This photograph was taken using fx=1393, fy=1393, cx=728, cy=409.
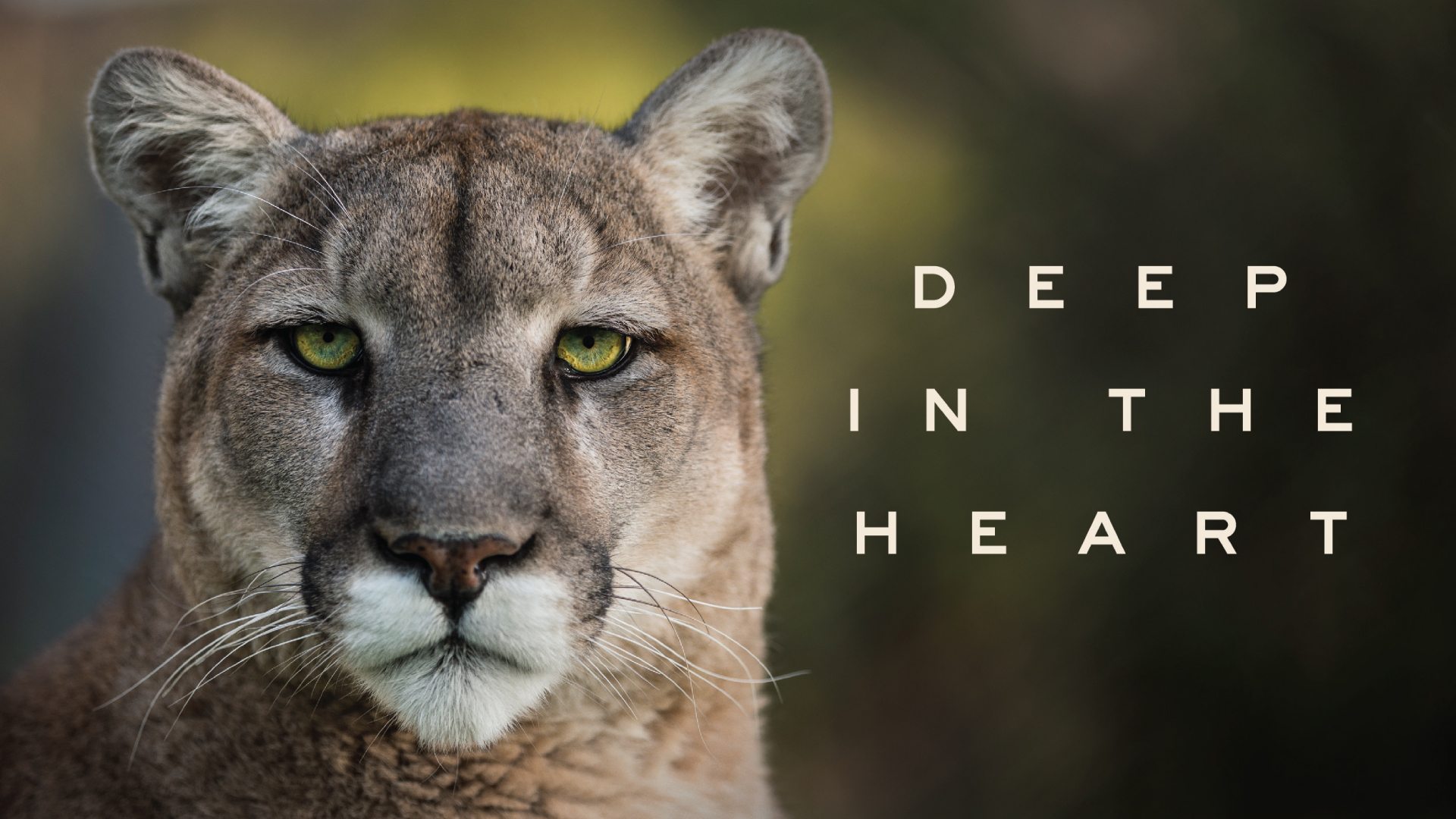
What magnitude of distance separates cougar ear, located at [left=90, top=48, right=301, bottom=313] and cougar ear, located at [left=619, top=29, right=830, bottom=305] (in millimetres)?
1170

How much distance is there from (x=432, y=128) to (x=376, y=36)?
8227mm

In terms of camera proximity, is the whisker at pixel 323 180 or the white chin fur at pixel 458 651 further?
the whisker at pixel 323 180

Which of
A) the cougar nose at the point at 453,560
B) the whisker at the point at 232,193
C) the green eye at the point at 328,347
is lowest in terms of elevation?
the cougar nose at the point at 453,560

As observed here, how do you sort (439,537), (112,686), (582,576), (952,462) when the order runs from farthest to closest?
1. (952,462)
2. (112,686)
3. (582,576)
4. (439,537)

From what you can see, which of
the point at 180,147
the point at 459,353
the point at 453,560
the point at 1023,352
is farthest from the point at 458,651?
the point at 1023,352

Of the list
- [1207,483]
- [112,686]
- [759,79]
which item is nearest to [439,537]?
[112,686]

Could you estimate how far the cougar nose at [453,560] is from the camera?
10.5ft

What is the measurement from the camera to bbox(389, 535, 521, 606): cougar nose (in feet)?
10.5

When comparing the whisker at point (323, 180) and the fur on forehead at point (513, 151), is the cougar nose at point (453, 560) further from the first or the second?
the whisker at point (323, 180)

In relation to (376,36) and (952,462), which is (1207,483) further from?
(376,36)

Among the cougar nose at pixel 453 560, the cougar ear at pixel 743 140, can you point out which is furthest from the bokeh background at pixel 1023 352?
the cougar nose at pixel 453 560

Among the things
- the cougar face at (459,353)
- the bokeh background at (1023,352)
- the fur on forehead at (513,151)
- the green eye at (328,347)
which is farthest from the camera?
the bokeh background at (1023,352)

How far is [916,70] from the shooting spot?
1180 cm

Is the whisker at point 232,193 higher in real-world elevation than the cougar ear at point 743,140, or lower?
lower
